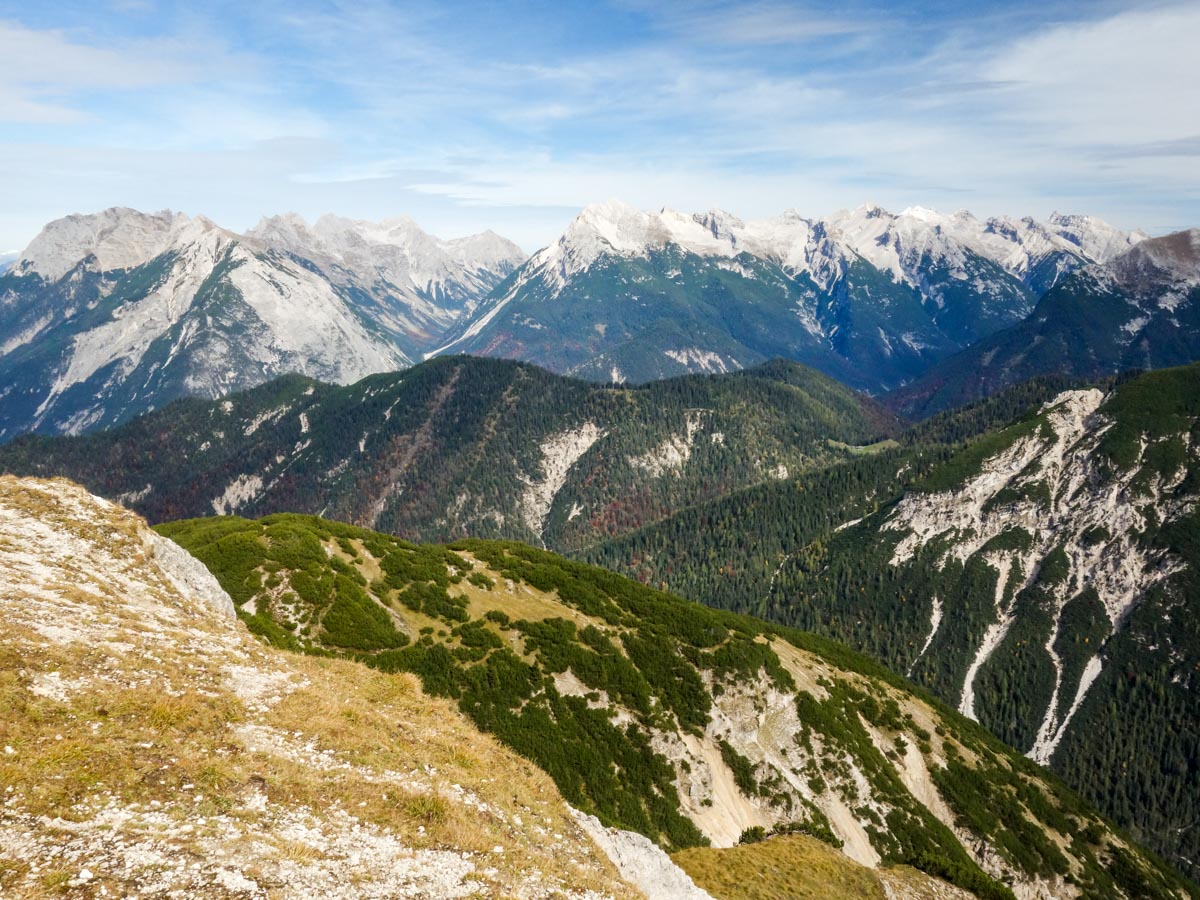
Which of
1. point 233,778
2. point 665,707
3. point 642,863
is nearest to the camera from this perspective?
point 233,778

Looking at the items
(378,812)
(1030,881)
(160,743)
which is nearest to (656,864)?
(378,812)

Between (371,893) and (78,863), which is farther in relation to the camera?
(371,893)

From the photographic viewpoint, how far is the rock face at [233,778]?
19.7m

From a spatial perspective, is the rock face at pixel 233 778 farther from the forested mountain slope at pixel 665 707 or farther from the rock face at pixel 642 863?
the forested mountain slope at pixel 665 707

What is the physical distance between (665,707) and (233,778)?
71154mm

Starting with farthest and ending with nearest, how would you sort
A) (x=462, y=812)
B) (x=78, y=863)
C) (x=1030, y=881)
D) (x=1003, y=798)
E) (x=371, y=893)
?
1. (x=1003, y=798)
2. (x=1030, y=881)
3. (x=462, y=812)
4. (x=371, y=893)
5. (x=78, y=863)

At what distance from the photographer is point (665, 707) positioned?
288ft

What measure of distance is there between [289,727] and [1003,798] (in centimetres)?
13067

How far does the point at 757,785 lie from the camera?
87.2m

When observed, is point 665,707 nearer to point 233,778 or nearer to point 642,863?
point 642,863

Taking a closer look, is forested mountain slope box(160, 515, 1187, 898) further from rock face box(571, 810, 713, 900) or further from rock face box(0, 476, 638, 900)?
rock face box(0, 476, 638, 900)

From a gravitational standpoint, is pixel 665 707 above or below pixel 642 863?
below

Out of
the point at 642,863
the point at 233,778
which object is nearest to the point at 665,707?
the point at 642,863

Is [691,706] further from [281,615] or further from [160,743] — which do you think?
[160,743]
